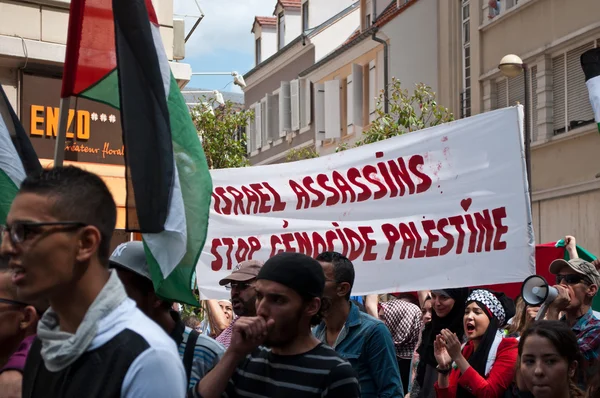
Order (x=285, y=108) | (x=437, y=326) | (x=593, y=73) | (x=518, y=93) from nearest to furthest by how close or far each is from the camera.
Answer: (x=437, y=326) → (x=593, y=73) → (x=518, y=93) → (x=285, y=108)

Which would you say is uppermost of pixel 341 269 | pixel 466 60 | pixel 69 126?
pixel 466 60

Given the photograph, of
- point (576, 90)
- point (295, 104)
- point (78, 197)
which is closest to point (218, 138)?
point (576, 90)

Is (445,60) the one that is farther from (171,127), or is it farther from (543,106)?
(171,127)

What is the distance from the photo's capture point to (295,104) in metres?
41.6

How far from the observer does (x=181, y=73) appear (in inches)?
648

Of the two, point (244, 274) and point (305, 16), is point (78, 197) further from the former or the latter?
point (305, 16)

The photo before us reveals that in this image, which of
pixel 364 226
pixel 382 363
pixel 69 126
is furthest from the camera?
pixel 69 126

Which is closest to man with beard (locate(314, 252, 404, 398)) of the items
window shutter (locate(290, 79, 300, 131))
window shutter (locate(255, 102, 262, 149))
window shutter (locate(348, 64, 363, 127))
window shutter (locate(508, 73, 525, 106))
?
window shutter (locate(508, 73, 525, 106))

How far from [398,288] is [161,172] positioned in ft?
11.5

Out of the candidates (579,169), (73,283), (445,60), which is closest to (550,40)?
(579,169)

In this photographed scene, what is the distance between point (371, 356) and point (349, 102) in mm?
30615

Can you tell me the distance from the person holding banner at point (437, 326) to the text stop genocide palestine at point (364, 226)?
322 millimetres

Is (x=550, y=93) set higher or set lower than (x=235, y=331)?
higher

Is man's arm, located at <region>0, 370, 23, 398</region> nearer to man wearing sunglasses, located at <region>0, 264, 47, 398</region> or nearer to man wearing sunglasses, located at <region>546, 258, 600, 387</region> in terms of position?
man wearing sunglasses, located at <region>0, 264, 47, 398</region>
